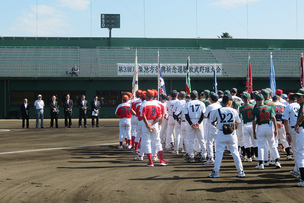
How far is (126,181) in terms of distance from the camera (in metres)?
8.68

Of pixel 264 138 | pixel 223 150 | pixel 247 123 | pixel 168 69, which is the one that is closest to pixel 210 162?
pixel 247 123

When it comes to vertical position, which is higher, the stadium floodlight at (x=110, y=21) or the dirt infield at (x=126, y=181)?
the stadium floodlight at (x=110, y=21)

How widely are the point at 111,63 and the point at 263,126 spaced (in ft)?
106

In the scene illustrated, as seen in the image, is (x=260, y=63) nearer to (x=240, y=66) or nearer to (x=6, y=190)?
(x=240, y=66)

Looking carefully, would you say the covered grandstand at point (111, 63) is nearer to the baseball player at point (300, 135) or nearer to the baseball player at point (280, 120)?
the baseball player at point (280, 120)

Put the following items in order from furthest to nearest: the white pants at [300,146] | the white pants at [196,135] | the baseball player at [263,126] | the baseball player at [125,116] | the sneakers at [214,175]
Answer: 1. the baseball player at [125,116]
2. the white pants at [196,135]
3. the baseball player at [263,126]
4. the sneakers at [214,175]
5. the white pants at [300,146]

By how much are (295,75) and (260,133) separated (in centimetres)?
3114

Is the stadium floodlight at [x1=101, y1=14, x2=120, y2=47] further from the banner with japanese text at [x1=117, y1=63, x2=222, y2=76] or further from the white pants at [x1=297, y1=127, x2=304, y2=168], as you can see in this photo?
the white pants at [x1=297, y1=127, x2=304, y2=168]

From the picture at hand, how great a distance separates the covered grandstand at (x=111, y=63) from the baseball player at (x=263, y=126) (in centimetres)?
2696

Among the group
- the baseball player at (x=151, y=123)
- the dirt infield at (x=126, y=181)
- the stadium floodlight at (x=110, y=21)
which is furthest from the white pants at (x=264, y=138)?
the stadium floodlight at (x=110, y=21)

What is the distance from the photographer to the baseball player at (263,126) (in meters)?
9.88

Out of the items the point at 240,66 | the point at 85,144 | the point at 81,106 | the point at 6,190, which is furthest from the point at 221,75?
the point at 6,190

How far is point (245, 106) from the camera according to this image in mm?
11281

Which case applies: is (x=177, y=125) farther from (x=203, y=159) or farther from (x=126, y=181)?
(x=126, y=181)
